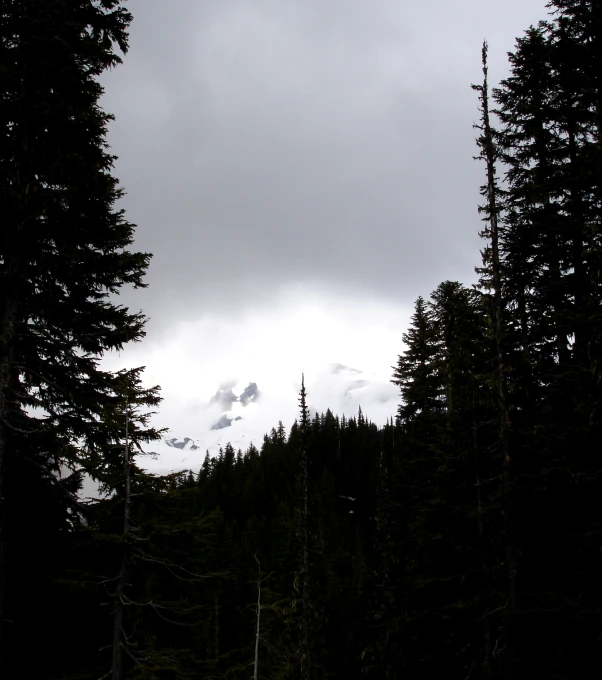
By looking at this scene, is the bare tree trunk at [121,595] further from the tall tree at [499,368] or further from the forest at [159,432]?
the tall tree at [499,368]

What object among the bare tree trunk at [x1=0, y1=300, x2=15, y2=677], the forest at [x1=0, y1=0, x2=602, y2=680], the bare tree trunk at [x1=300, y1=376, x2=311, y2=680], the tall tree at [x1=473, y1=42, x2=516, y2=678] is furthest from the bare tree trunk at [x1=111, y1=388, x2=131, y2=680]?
the bare tree trunk at [x1=300, y1=376, x2=311, y2=680]

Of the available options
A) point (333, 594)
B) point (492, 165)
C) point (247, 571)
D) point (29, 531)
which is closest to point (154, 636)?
point (29, 531)

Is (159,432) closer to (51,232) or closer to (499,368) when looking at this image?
(51,232)

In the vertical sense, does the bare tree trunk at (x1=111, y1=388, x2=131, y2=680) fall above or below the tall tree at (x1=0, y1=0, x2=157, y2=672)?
below

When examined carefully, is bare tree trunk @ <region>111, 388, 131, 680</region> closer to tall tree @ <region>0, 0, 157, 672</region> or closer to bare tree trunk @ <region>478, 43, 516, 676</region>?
tall tree @ <region>0, 0, 157, 672</region>


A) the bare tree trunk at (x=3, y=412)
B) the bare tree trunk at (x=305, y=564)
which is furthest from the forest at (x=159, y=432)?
the bare tree trunk at (x=305, y=564)

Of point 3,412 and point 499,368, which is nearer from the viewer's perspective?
point 3,412

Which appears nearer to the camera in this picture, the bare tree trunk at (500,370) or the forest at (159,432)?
the forest at (159,432)

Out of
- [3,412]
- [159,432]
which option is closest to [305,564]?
[159,432]

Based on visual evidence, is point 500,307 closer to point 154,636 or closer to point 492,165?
point 492,165

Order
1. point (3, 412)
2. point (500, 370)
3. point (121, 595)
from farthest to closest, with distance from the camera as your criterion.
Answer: point (500, 370) → point (121, 595) → point (3, 412)

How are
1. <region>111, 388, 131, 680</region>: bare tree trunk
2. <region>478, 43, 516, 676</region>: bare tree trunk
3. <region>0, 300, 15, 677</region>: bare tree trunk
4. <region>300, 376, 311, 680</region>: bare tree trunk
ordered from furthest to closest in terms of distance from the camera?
1. <region>300, 376, 311, 680</region>: bare tree trunk
2. <region>478, 43, 516, 676</region>: bare tree trunk
3. <region>111, 388, 131, 680</region>: bare tree trunk
4. <region>0, 300, 15, 677</region>: bare tree trunk

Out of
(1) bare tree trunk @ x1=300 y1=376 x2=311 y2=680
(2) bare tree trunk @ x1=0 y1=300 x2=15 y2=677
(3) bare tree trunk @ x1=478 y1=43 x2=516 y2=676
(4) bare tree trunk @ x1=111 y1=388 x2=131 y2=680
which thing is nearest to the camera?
(2) bare tree trunk @ x1=0 y1=300 x2=15 y2=677

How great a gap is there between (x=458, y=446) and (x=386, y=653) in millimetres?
13255
